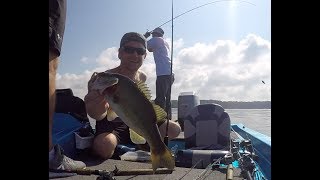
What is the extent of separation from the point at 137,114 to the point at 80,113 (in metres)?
2.86

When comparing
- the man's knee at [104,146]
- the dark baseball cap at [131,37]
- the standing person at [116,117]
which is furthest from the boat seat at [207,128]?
the dark baseball cap at [131,37]

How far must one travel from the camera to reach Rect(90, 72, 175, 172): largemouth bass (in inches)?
97.5

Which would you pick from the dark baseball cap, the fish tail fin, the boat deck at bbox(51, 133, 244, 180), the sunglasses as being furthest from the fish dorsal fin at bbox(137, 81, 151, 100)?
the sunglasses

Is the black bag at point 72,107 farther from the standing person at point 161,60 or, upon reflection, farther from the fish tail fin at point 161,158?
the fish tail fin at point 161,158

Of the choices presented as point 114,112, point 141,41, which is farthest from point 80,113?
point 114,112

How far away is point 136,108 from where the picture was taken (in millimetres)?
2568

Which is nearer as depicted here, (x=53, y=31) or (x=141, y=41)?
(x=53, y=31)

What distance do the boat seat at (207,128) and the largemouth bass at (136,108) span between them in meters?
3.01

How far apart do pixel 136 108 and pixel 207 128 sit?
11.0 ft
